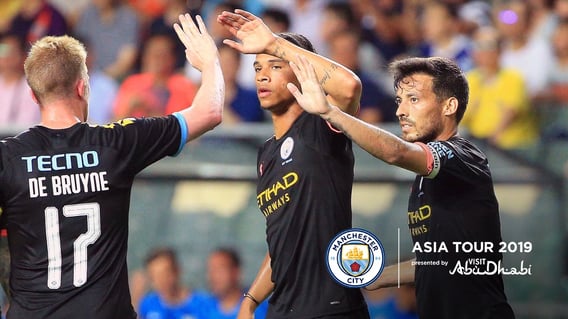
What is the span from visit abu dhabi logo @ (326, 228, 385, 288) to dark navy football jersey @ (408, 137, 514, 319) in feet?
1.26

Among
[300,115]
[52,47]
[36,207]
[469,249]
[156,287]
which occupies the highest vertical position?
[52,47]

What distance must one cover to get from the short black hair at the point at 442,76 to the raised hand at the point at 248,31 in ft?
2.84

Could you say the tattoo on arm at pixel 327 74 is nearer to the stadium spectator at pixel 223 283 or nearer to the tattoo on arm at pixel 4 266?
the tattoo on arm at pixel 4 266

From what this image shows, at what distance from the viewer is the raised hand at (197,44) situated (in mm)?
5172

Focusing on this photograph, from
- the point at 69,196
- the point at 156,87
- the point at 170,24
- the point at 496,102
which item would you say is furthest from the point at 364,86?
the point at 69,196

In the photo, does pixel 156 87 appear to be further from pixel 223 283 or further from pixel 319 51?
pixel 223 283

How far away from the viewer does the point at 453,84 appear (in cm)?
552

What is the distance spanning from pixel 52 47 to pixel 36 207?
2.79ft

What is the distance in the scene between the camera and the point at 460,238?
17.7ft

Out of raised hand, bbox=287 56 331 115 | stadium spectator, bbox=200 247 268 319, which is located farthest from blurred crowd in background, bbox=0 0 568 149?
raised hand, bbox=287 56 331 115

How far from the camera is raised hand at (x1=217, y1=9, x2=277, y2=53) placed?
526 cm

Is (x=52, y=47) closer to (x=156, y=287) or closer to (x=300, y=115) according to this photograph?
(x=300, y=115)

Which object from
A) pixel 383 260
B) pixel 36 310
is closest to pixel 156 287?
pixel 383 260

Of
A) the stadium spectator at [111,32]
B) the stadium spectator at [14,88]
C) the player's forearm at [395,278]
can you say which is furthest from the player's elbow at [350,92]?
the stadium spectator at [111,32]
